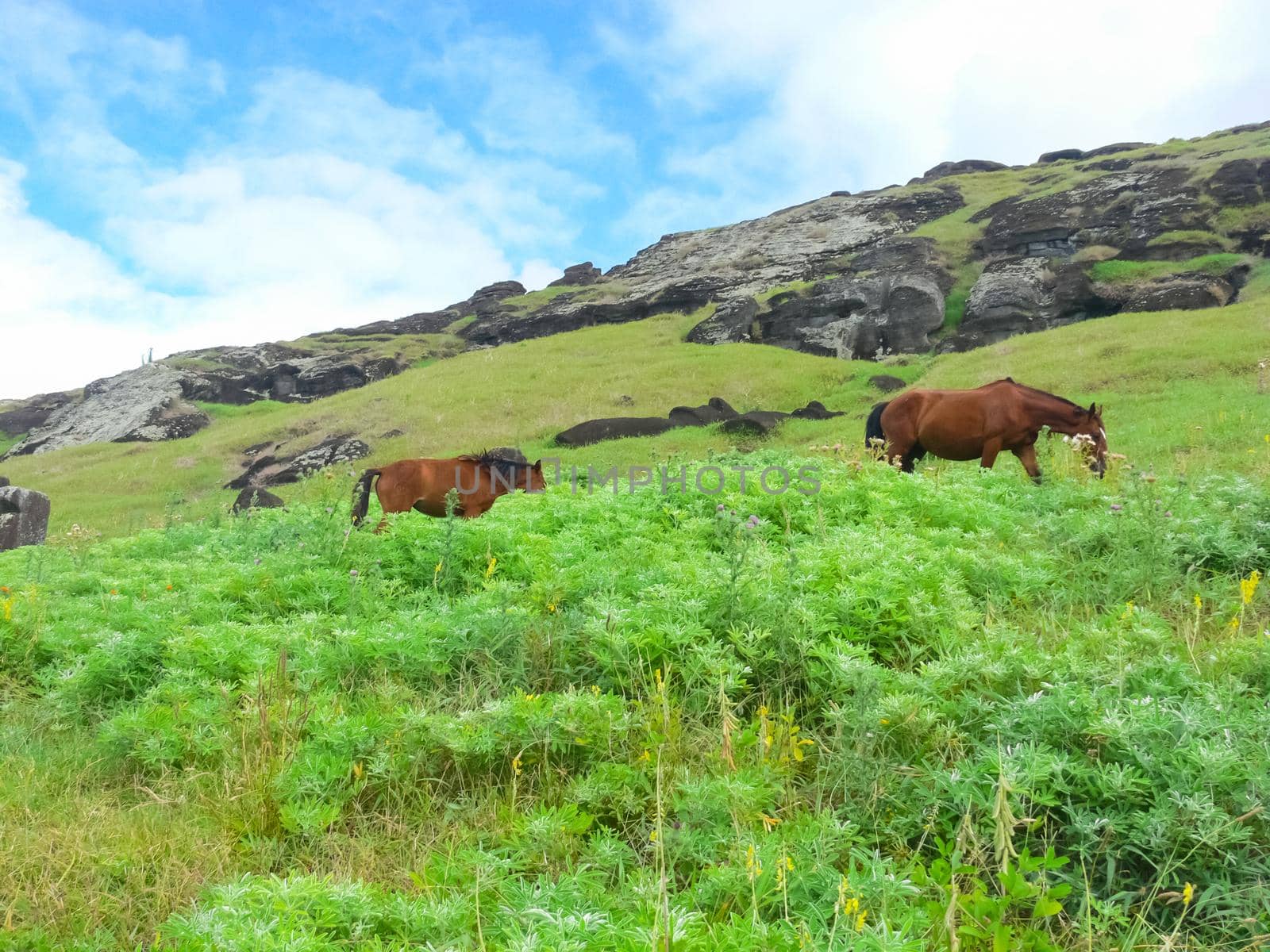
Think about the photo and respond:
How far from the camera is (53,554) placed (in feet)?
29.3

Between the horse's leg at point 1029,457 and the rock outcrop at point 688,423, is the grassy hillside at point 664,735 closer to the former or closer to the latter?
the horse's leg at point 1029,457

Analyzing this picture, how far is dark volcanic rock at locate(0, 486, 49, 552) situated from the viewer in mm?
15094

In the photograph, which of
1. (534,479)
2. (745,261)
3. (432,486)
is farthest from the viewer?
(745,261)

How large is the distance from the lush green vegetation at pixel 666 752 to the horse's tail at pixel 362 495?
433 centimetres

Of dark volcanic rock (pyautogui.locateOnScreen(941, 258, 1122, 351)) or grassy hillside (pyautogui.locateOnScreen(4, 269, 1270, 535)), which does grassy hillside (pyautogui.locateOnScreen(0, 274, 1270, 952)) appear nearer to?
grassy hillside (pyautogui.locateOnScreen(4, 269, 1270, 535))

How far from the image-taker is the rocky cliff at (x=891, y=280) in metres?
42.7

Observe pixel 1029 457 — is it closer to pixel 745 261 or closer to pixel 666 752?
pixel 666 752

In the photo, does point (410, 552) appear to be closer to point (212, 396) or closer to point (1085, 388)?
point (1085, 388)

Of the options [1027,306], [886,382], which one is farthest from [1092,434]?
[1027,306]

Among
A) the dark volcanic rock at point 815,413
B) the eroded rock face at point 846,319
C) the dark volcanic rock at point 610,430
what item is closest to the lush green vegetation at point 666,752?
the dark volcanic rock at point 610,430

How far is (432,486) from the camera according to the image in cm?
1099

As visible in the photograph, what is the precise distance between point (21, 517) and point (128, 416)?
1605 inches

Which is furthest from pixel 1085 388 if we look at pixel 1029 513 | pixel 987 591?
pixel 987 591

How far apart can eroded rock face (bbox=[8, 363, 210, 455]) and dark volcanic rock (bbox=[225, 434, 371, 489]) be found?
18040 millimetres
